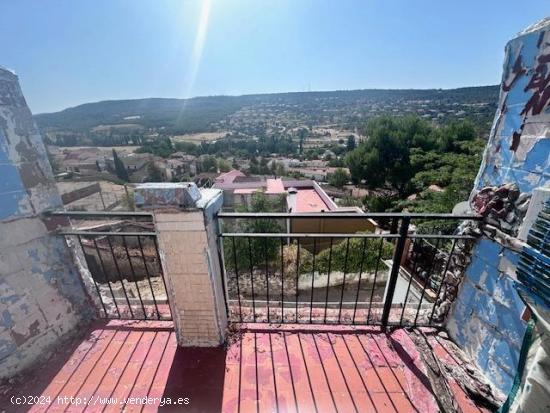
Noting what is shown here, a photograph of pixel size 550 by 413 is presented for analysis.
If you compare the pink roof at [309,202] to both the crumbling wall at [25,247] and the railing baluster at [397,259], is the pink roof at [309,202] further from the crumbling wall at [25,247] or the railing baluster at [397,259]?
the crumbling wall at [25,247]

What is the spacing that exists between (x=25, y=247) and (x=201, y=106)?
9459 centimetres

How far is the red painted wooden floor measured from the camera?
76.6 inches

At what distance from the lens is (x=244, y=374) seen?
7.05 feet

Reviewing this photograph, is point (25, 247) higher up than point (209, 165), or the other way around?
point (25, 247)

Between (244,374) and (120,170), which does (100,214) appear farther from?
(120,170)

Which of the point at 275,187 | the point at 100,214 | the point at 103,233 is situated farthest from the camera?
the point at 275,187

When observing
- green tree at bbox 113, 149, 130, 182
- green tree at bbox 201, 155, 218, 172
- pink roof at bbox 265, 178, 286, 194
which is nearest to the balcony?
pink roof at bbox 265, 178, 286, 194

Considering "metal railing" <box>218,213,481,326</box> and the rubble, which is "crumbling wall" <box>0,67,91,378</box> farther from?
the rubble

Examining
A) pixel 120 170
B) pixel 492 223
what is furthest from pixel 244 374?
pixel 120 170

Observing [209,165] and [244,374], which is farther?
[209,165]

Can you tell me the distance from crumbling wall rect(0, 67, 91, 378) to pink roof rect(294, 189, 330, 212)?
12.1 metres

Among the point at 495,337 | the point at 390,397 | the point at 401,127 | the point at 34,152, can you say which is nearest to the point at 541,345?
the point at 495,337

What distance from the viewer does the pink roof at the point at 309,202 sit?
14.8 m

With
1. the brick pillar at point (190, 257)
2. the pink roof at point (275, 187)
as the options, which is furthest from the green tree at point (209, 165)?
the brick pillar at point (190, 257)
